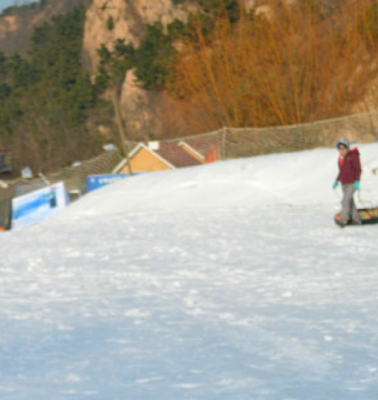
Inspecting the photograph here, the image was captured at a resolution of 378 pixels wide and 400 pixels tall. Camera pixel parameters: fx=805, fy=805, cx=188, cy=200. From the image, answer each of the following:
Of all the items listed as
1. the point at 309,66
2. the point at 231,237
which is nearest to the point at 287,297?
the point at 231,237

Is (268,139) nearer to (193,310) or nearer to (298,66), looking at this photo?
(298,66)

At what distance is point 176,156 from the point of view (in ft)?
117

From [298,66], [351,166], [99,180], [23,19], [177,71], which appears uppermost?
[23,19]

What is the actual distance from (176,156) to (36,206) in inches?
607

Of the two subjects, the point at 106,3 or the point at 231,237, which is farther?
the point at 106,3

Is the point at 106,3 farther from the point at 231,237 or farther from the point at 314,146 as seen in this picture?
the point at 231,237

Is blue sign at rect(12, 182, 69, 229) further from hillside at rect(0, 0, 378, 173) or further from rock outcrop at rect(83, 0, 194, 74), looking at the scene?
rock outcrop at rect(83, 0, 194, 74)

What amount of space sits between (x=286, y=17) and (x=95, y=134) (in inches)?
1763

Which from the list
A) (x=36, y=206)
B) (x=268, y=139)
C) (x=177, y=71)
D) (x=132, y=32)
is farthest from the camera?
(x=132, y=32)

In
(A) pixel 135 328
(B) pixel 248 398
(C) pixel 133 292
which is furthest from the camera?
(C) pixel 133 292

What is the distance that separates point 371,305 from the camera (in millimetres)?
7301

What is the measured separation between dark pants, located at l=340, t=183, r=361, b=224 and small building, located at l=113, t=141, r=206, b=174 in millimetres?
16184

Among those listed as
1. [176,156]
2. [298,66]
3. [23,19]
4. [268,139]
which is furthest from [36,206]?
[23,19]

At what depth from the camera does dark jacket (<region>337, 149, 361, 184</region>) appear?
43.8 ft
